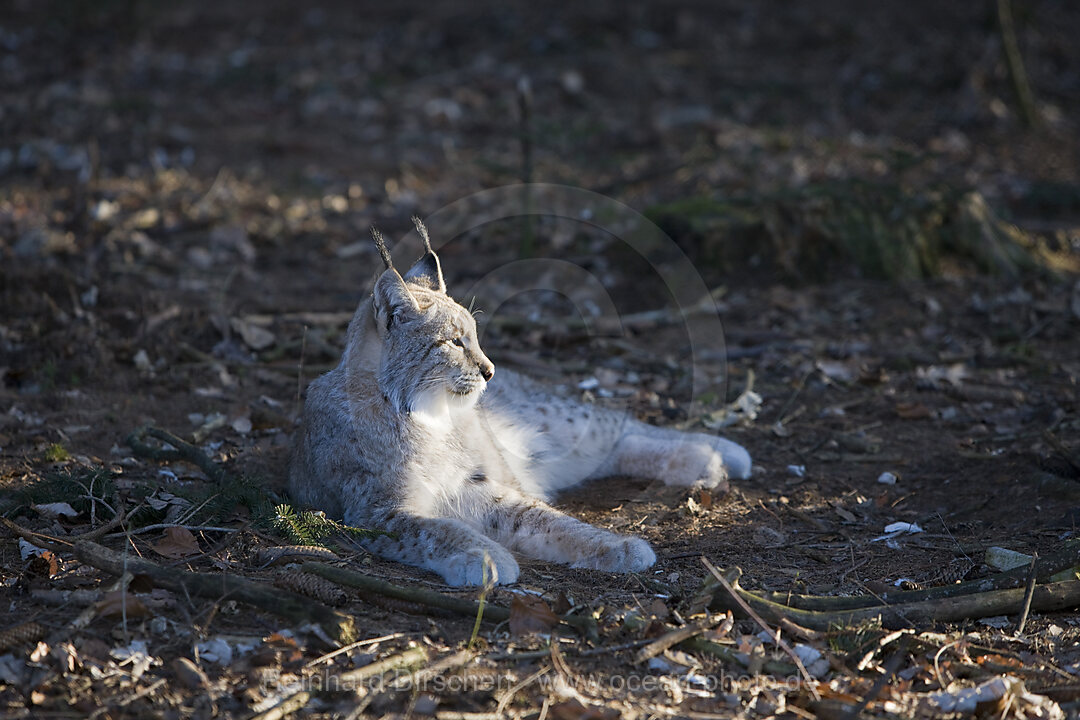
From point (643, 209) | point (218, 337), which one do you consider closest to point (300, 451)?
point (218, 337)

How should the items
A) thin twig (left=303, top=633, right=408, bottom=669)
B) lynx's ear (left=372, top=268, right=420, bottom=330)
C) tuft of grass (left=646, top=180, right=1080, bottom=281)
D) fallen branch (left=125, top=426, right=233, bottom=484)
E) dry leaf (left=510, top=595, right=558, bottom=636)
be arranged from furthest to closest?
1. tuft of grass (left=646, top=180, right=1080, bottom=281)
2. fallen branch (left=125, top=426, right=233, bottom=484)
3. lynx's ear (left=372, top=268, right=420, bottom=330)
4. dry leaf (left=510, top=595, right=558, bottom=636)
5. thin twig (left=303, top=633, right=408, bottom=669)

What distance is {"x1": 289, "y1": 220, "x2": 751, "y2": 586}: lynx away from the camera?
149 inches

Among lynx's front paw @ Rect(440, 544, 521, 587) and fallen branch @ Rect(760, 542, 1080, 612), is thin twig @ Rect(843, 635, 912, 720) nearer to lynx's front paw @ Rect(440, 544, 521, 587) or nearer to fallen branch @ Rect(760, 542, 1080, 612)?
fallen branch @ Rect(760, 542, 1080, 612)

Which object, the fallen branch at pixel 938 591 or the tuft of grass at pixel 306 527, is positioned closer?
the fallen branch at pixel 938 591

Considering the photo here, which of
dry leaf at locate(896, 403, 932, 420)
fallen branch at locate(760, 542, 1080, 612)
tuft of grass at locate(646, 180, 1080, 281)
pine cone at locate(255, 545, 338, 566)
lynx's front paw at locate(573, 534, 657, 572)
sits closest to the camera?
fallen branch at locate(760, 542, 1080, 612)

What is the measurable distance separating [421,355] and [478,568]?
3.44 ft

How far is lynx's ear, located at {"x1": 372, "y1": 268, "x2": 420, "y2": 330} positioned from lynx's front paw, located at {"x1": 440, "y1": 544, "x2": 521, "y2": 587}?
1083mm

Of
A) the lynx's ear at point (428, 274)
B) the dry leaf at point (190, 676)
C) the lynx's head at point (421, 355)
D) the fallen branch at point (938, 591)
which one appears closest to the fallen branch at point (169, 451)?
the lynx's head at point (421, 355)

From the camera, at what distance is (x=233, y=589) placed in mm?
3104

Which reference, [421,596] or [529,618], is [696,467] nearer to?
[529,618]

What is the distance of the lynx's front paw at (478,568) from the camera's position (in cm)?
347

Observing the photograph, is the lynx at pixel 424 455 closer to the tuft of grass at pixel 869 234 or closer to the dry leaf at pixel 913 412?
the dry leaf at pixel 913 412

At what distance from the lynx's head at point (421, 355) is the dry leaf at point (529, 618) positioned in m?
1.27

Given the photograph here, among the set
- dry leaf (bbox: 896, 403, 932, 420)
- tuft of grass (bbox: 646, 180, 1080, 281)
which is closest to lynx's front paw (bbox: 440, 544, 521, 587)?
dry leaf (bbox: 896, 403, 932, 420)
